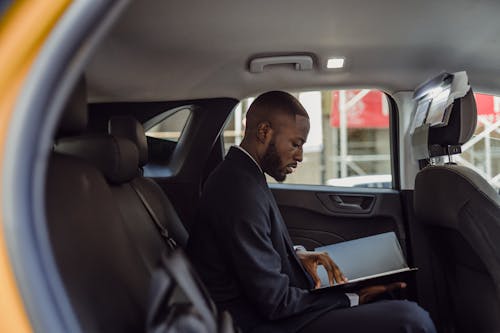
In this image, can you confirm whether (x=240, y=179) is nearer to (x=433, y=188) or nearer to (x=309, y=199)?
(x=433, y=188)

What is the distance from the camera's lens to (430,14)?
2.11 m

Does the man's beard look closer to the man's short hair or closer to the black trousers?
the man's short hair

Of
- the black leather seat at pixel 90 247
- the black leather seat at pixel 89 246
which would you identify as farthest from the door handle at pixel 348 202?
the black leather seat at pixel 90 247

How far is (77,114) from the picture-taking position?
37.9 inches

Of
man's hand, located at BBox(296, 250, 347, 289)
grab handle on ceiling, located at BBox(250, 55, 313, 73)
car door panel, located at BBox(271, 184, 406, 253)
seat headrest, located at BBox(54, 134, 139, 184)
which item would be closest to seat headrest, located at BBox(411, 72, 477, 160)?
car door panel, located at BBox(271, 184, 406, 253)

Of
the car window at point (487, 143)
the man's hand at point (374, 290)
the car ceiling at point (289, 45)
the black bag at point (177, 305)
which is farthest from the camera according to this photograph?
the car window at point (487, 143)

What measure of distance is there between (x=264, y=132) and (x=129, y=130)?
17.2 inches

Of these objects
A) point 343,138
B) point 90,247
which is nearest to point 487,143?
point 90,247

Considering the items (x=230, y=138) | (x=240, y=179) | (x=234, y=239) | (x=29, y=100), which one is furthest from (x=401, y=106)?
(x=29, y=100)

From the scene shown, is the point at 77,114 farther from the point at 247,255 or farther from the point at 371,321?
the point at 371,321

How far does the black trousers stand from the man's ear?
1.83ft

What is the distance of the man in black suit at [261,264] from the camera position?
154 centimetres

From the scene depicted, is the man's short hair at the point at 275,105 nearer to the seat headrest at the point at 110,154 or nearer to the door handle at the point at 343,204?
the seat headrest at the point at 110,154

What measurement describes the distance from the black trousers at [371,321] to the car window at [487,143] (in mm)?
899
